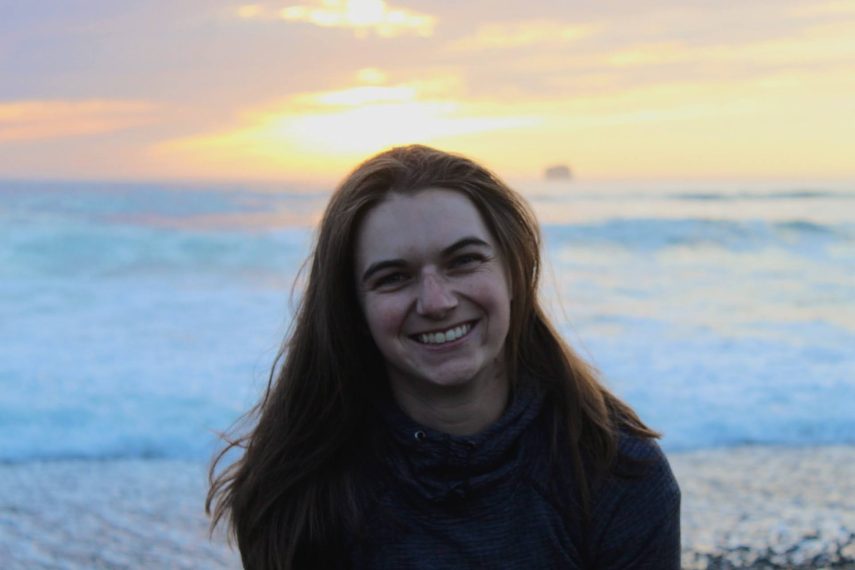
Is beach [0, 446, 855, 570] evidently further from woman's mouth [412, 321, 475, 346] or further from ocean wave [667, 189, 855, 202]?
ocean wave [667, 189, 855, 202]

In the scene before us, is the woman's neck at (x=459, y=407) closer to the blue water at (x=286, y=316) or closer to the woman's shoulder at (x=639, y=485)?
the woman's shoulder at (x=639, y=485)

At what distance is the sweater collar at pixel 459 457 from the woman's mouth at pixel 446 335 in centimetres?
26

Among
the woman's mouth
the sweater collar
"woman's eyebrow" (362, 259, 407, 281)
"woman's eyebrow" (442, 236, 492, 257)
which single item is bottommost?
the sweater collar

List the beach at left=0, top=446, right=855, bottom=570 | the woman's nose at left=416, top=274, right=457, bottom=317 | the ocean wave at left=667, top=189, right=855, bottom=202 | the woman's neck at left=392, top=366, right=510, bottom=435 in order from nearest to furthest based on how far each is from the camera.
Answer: the woman's nose at left=416, top=274, right=457, bottom=317
the woman's neck at left=392, top=366, right=510, bottom=435
the beach at left=0, top=446, right=855, bottom=570
the ocean wave at left=667, top=189, right=855, bottom=202

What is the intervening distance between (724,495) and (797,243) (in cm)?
2200

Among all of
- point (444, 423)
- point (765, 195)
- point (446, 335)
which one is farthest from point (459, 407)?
point (765, 195)

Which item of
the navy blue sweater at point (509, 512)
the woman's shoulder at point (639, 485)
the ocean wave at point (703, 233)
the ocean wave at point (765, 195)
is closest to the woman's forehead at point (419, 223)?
the navy blue sweater at point (509, 512)

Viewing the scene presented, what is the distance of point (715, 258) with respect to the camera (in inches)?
963

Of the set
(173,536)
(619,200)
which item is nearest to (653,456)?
(173,536)

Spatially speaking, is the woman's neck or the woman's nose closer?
the woman's nose

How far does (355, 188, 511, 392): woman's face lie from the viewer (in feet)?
8.53

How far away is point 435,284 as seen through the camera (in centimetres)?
258

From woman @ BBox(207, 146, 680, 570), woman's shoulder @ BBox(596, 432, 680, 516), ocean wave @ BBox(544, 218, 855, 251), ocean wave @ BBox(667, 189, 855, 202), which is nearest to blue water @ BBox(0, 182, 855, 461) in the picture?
ocean wave @ BBox(544, 218, 855, 251)

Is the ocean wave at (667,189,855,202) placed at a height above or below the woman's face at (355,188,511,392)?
below
